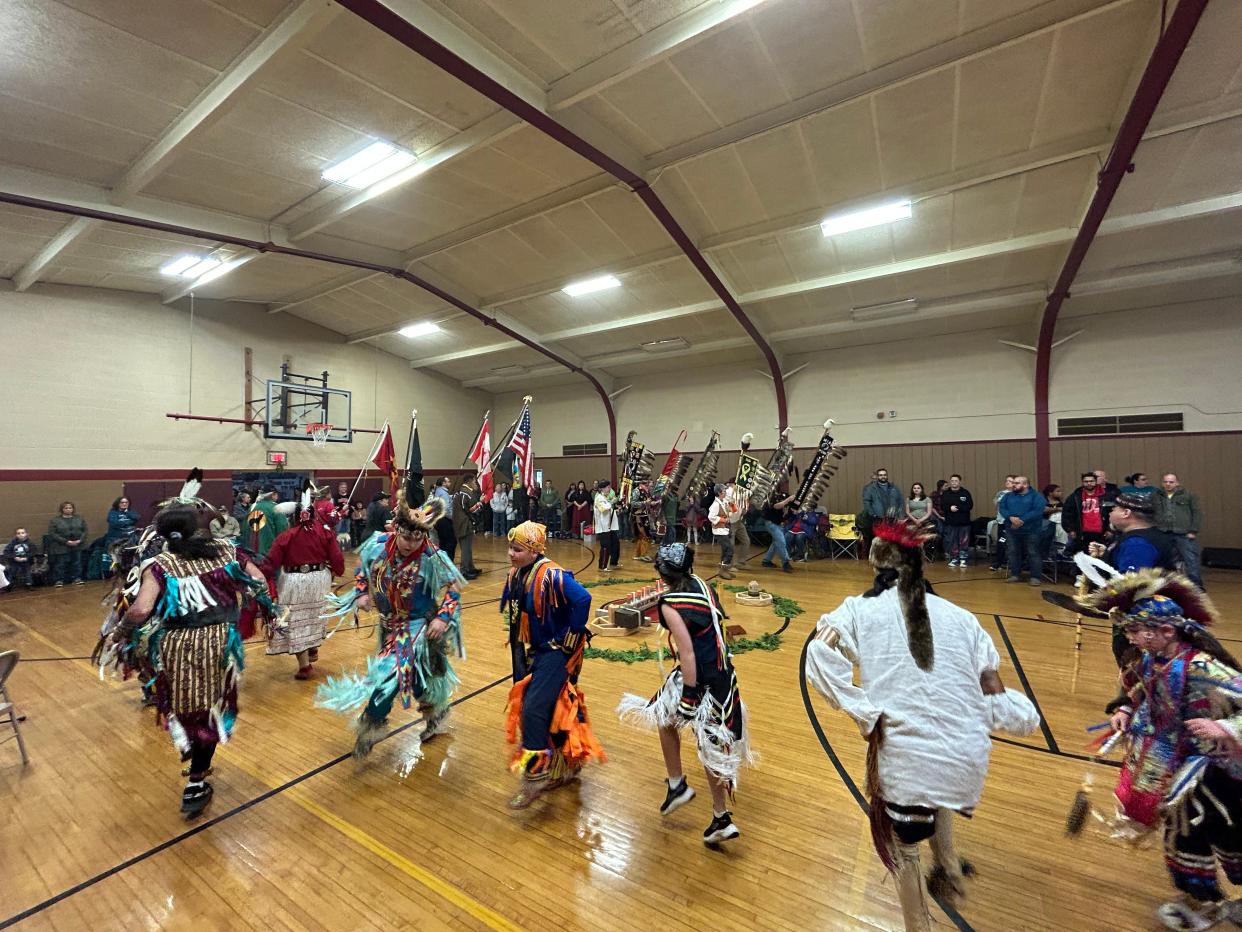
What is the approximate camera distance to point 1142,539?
2.92 metres

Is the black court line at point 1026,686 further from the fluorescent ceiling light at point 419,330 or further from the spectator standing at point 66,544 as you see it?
the spectator standing at point 66,544

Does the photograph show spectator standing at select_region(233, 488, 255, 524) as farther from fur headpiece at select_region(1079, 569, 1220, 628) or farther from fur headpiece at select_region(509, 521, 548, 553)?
fur headpiece at select_region(1079, 569, 1220, 628)

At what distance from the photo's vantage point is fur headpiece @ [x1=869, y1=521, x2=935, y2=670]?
1677mm

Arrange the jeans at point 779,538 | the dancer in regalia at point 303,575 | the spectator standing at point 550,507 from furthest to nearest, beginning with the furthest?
1. the spectator standing at point 550,507
2. the jeans at point 779,538
3. the dancer in regalia at point 303,575

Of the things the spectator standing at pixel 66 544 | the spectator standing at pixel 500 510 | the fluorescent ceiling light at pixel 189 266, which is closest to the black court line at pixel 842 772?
the spectator standing at pixel 500 510

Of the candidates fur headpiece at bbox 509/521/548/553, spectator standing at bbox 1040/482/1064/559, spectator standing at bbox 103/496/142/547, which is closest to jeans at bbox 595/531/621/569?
fur headpiece at bbox 509/521/548/553

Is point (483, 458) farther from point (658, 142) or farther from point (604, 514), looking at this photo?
point (658, 142)

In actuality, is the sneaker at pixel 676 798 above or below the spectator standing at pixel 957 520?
below

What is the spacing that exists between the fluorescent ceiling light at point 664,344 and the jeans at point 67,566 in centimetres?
1153

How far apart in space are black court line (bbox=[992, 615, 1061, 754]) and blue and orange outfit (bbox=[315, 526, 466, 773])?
3018mm

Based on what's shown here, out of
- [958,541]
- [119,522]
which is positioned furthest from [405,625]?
[958,541]

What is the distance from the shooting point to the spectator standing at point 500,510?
47.8ft

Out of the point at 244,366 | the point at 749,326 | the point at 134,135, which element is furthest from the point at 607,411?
the point at 134,135

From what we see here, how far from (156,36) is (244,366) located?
342 inches
